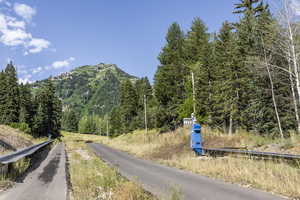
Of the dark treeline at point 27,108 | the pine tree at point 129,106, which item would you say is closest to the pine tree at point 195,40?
the pine tree at point 129,106

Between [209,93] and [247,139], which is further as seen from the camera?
[209,93]

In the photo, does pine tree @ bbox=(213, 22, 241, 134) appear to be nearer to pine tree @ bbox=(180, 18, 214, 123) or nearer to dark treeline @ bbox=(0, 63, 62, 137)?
pine tree @ bbox=(180, 18, 214, 123)

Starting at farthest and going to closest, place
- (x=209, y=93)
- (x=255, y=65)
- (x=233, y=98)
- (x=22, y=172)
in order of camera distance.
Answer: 1. (x=209, y=93)
2. (x=233, y=98)
3. (x=255, y=65)
4. (x=22, y=172)

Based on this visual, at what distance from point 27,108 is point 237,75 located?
52.6 metres

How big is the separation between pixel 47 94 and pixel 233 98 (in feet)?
162

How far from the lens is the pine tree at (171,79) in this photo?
30.5m

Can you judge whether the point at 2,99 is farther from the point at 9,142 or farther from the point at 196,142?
the point at 196,142

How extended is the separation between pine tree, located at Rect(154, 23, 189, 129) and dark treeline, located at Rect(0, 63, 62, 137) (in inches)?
1300

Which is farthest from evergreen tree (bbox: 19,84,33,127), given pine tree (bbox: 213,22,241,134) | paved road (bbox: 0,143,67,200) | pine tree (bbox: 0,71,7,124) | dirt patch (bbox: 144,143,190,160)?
paved road (bbox: 0,143,67,200)

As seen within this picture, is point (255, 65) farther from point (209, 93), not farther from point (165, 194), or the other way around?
point (165, 194)

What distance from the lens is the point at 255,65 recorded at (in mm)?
16656

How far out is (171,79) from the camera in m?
30.8

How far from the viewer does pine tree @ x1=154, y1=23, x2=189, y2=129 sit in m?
30.5

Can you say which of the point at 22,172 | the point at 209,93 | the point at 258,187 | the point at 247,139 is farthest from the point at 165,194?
the point at 209,93
